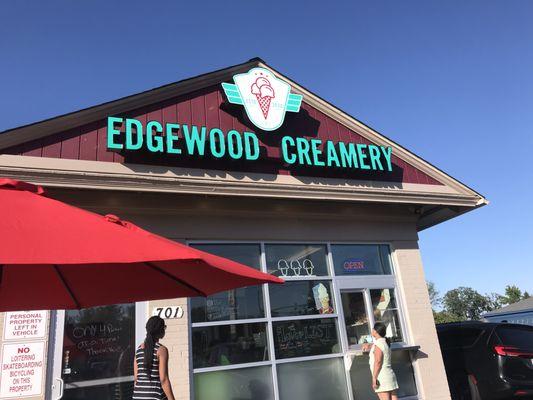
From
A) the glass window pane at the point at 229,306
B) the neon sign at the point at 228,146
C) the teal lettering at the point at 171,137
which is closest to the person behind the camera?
the neon sign at the point at 228,146

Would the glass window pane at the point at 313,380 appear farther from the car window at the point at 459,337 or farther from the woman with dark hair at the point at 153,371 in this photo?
the woman with dark hair at the point at 153,371

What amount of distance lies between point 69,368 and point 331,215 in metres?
4.69

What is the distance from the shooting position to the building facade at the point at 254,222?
6074 millimetres

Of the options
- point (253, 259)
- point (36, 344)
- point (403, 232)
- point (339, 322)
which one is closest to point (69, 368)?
point (36, 344)

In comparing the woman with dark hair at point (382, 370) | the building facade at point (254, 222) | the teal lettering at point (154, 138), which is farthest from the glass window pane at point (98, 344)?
the woman with dark hair at point (382, 370)

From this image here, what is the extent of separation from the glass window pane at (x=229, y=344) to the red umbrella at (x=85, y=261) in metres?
3.22

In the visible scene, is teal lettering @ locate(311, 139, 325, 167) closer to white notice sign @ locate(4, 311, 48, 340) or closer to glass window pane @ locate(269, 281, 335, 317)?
glass window pane @ locate(269, 281, 335, 317)

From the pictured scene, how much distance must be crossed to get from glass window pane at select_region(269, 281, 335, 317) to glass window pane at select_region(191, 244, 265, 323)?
265mm

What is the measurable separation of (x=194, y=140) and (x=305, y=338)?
3.57 m

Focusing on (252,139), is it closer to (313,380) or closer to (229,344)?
(229,344)

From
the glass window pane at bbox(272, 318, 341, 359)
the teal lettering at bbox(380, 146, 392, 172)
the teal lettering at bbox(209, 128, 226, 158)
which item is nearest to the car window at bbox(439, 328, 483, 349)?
the glass window pane at bbox(272, 318, 341, 359)

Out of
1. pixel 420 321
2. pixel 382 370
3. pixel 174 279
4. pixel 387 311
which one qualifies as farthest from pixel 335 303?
pixel 174 279

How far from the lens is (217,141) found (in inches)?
275

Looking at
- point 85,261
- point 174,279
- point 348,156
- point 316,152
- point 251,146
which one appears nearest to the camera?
point 85,261
